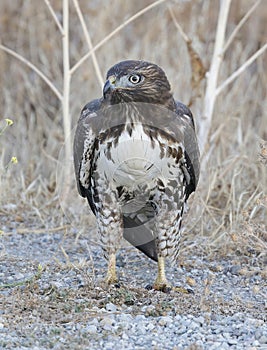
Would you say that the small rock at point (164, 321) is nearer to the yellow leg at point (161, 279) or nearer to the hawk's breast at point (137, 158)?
the yellow leg at point (161, 279)

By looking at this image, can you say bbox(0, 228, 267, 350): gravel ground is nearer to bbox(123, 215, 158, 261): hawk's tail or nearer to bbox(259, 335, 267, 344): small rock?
bbox(259, 335, 267, 344): small rock

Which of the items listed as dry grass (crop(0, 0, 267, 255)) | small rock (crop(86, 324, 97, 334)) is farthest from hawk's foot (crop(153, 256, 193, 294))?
dry grass (crop(0, 0, 267, 255))

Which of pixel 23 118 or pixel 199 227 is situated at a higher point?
pixel 23 118

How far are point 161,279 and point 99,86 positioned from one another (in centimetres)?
351

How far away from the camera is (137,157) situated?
179 inches

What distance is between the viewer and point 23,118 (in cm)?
854

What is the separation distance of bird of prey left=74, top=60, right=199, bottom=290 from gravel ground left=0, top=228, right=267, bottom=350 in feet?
1.01

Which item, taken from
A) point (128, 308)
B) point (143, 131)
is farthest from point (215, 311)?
point (143, 131)

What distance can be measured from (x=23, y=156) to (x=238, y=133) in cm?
218

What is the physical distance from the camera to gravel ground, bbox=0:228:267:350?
3.79m

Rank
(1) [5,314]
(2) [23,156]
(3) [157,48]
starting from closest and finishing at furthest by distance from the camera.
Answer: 1. (1) [5,314]
2. (2) [23,156]
3. (3) [157,48]

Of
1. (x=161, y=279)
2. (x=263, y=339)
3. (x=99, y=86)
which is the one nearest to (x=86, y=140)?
(x=161, y=279)

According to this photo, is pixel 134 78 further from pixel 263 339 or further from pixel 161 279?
pixel 263 339

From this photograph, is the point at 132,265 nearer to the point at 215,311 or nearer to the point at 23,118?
the point at 215,311
